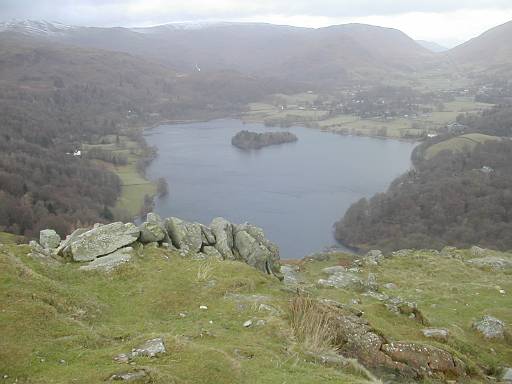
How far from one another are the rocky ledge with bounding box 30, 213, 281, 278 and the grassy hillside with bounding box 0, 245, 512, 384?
90cm

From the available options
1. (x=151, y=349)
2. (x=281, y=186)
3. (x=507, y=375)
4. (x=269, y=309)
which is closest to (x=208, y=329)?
(x=269, y=309)

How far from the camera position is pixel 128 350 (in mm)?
12078

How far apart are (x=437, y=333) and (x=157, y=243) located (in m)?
13.2

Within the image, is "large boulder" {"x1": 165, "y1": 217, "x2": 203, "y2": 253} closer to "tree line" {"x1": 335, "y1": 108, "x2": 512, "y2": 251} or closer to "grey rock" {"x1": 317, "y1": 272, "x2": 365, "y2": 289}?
"grey rock" {"x1": 317, "y1": 272, "x2": 365, "y2": 289}

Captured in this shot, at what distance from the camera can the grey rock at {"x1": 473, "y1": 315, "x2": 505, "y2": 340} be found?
19.2 m

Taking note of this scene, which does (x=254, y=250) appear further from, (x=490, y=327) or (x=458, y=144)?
(x=458, y=144)

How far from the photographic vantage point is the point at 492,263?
36.5 meters

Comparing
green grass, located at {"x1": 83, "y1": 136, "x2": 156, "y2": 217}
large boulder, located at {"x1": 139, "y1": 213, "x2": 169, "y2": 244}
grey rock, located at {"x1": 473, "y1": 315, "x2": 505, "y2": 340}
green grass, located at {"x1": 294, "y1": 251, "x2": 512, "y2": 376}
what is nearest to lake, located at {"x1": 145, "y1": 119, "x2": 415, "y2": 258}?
green grass, located at {"x1": 83, "y1": 136, "x2": 156, "y2": 217}

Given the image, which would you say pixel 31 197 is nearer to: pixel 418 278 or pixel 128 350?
pixel 418 278

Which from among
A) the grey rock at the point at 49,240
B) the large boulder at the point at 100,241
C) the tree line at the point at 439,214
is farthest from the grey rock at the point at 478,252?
the tree line at the point at 439,214

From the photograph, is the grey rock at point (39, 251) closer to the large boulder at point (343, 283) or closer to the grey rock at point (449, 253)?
the large boulder at point (343, 283)

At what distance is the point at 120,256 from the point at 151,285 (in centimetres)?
302

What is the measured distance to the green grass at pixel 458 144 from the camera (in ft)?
518

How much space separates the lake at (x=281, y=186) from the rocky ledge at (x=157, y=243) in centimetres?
7224
